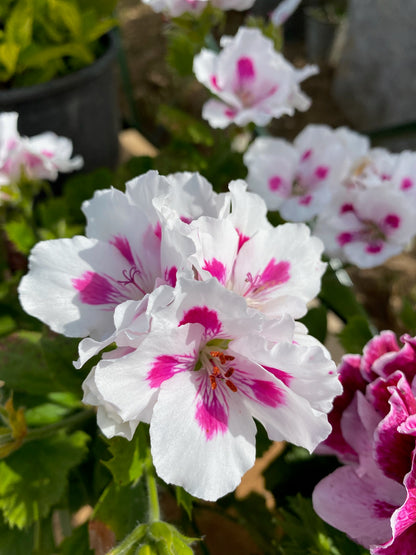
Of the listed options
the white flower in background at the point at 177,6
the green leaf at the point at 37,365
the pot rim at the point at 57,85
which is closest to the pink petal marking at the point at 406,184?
the white flower in background at the point at 177,6

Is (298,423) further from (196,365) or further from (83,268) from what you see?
(83,268)

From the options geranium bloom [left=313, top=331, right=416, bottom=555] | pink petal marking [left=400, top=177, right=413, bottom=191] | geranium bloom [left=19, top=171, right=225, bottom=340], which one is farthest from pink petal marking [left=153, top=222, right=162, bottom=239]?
pink petal marking [left=400, top=177, right=413, bottom=191]

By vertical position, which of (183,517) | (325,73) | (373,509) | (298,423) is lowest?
(325,73)

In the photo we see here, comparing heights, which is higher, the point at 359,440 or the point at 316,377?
the point at 316,377

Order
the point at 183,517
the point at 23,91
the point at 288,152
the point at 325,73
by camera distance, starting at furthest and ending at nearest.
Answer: the point at 325,73 < the point at 23,91 < the point at 288,152 < the point at 183,517

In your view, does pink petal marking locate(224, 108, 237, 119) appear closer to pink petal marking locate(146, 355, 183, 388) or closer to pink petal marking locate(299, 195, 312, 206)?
pink petal marking locate(299, 195, 312, 206)

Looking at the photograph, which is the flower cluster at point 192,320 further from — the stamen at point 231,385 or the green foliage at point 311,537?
the green foliage at point 311,537

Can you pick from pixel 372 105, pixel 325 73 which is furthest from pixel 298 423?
pixel 325 73

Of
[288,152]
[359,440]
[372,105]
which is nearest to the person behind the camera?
[359,440]
